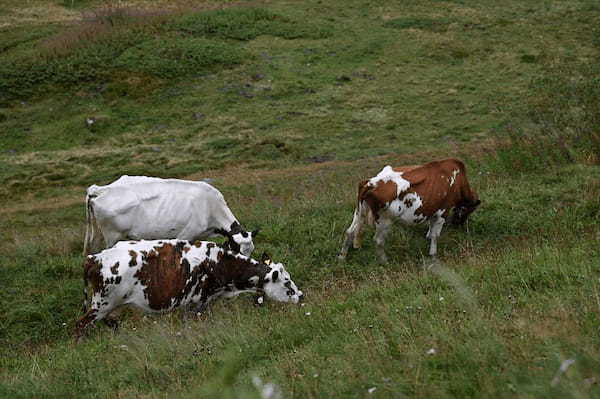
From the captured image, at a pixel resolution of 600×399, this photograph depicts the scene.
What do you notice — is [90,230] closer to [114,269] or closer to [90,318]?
[90,318]

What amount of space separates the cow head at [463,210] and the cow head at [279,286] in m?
3.67

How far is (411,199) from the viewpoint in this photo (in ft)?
34.4

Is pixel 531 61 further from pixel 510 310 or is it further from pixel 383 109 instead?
pixel 510 310

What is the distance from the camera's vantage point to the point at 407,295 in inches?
269

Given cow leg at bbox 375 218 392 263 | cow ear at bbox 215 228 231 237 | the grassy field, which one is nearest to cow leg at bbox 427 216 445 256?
the grassy field

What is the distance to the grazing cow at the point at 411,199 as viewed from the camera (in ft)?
34.3

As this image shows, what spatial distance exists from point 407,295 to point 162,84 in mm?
24874

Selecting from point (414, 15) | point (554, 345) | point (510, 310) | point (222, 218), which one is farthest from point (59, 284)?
point (414, 15)

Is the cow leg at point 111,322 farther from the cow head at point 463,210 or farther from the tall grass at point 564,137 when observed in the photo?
the tall grass at point 564,137

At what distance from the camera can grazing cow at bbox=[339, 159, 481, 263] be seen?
1045 cm

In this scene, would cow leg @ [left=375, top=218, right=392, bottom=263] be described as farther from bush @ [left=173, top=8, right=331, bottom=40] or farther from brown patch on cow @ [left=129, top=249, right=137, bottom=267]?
bush @ [left=173, top=8, right=331, bottom=40]

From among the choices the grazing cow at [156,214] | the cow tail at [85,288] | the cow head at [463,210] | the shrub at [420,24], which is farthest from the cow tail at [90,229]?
the shrub at [420,24]

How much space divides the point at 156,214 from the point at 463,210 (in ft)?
18.2

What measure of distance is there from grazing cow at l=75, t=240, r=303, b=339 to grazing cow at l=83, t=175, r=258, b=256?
1.28 metres
